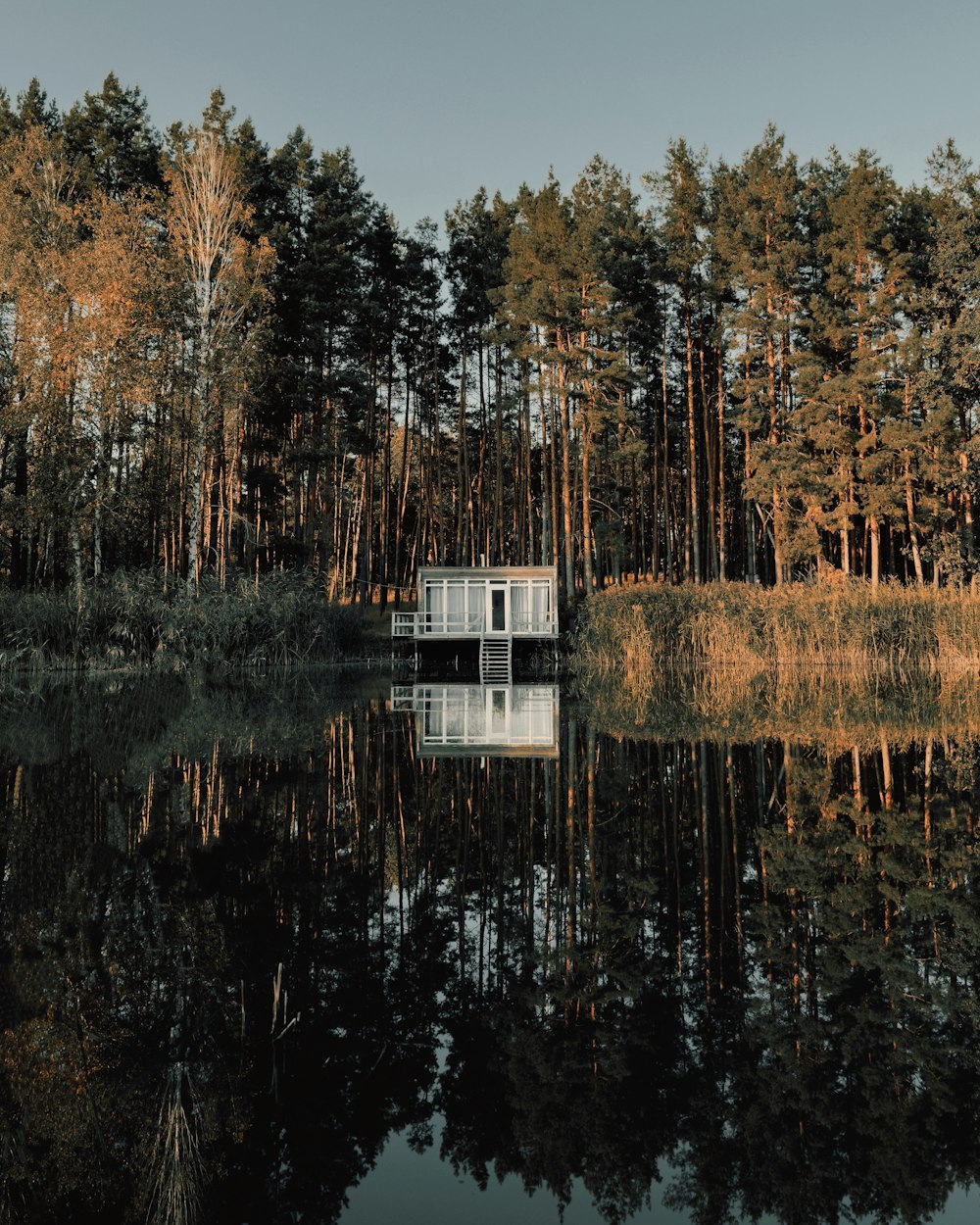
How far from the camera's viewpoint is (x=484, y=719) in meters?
12.1

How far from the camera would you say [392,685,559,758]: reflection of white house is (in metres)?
8.97

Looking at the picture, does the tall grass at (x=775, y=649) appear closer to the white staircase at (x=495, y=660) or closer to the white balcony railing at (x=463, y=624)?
the white staircase at (x=495, y=660)

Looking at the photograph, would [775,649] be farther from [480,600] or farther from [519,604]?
[480,600]

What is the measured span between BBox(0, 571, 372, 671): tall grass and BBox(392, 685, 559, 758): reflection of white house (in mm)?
4432

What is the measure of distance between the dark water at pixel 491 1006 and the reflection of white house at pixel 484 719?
277 centimetres

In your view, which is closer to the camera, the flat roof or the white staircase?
the white staircase

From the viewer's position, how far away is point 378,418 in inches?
1427

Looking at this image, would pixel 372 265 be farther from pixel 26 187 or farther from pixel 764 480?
pixel 764 480

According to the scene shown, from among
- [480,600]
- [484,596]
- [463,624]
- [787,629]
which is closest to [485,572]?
[484,596]

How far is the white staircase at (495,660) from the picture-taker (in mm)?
22647

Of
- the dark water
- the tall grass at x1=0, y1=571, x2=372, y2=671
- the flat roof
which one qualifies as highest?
the flat roof

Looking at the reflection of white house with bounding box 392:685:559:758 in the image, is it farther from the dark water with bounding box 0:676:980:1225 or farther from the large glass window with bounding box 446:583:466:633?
the large glass window with bounding box 446:583:466:633

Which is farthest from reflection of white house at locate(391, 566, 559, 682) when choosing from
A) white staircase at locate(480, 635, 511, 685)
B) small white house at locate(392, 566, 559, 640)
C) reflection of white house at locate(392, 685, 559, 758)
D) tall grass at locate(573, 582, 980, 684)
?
reflection of white house at locate(392, 685, 559, 758)

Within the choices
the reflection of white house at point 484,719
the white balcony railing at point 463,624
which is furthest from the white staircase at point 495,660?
the reflection of white house at point 484,719
